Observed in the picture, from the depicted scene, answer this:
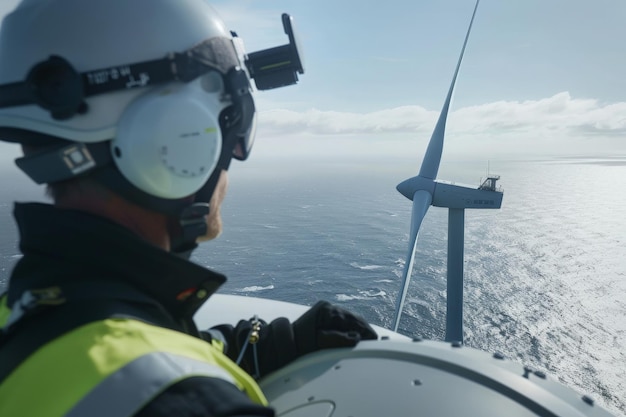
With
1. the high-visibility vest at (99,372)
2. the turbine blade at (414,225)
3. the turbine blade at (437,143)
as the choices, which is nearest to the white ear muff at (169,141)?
the high-visibility vest at (99,372)

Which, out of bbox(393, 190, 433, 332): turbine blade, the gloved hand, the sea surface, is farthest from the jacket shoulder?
the sea surface

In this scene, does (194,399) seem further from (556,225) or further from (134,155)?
(556,225)

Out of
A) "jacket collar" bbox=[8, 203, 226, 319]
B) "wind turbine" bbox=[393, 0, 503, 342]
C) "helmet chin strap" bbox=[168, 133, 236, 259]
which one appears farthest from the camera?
"wind turbine" bbox=[393, 0, 503, 342]

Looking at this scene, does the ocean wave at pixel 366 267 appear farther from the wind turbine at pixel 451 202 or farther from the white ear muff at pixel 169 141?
the white ear muff at pixel 169 141

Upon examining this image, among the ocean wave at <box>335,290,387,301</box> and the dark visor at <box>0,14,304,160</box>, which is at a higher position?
the dark visor at <box>0,14,304,160</box>

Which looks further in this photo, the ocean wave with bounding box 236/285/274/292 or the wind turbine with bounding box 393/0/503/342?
the ocean wave with bounding box 236/285/274/292

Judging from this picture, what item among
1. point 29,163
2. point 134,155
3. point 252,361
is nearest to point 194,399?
point 134,155

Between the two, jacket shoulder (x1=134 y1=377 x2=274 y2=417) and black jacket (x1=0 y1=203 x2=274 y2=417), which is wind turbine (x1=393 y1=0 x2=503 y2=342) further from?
jacket shoulder (x1=134 y1=377 x2=274 y2=417)
